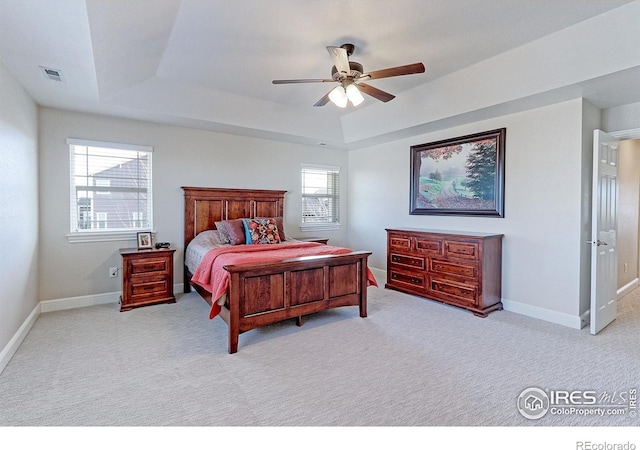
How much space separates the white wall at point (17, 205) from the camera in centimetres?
264

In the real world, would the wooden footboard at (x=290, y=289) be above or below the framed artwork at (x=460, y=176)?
below

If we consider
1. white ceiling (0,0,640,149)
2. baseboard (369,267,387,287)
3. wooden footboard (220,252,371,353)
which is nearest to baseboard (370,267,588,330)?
wooden footboard (220,252,371,353)

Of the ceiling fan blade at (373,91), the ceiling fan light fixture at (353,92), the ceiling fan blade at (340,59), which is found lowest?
the ceiling fan light fixture at (353,92)

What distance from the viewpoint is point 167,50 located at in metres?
3.18

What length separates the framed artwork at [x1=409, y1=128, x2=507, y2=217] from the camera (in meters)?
4.13

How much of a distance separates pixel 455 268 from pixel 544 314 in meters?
1.05

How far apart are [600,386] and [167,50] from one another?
460 centimetres

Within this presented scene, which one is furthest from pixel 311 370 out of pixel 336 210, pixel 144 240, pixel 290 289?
pixel 336 210

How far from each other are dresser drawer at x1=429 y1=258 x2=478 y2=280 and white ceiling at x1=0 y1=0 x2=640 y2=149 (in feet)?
6.11

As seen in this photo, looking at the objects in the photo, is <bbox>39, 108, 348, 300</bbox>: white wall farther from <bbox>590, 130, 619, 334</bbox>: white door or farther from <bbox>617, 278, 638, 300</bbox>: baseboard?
<bbox>617, 278, 638, 300</bbox>: baseboard

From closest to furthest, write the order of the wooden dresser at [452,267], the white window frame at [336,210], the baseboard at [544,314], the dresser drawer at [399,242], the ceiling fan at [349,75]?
the ceiling fan at [349,75] < the baseboard at [544,314] < the wooden dresser at [452,267] < the dresser drawer at [399,242] < the white window frame at [336,210]

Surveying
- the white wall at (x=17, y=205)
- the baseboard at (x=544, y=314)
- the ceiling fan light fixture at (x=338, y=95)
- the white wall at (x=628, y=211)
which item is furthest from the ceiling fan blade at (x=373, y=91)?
the white wall at (x=628, y=211)

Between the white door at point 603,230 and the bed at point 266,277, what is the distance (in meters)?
2.28

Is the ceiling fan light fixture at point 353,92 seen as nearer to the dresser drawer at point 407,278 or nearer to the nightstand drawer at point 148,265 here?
the dresser drawer at point 407,278
